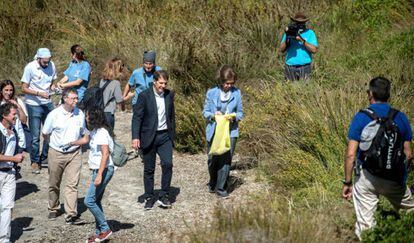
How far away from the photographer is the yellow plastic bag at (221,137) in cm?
873

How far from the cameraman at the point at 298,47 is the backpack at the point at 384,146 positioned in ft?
15.3

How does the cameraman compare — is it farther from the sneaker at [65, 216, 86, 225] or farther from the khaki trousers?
the sneaker at [65, 216, 86, 225]

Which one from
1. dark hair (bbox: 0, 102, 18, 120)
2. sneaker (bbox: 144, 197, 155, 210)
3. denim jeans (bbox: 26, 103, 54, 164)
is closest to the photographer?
dark hair (bbox: 0, 102, 18, 120)

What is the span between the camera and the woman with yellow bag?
8.77 meters

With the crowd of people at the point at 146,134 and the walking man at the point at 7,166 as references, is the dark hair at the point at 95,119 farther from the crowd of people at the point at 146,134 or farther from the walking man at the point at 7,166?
the walking man at the point at 7,166

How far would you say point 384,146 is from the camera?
6082mm

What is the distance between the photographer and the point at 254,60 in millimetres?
12539

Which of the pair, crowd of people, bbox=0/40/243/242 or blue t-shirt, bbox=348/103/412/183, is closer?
blue t-shirt, bbox=348/103/412/183

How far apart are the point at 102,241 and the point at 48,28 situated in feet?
26.6

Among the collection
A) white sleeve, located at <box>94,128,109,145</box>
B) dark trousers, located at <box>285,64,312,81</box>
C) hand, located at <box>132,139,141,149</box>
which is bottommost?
hand, located at <box>132,139,141,149</box>

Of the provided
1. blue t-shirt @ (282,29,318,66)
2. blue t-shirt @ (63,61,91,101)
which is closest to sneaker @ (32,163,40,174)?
blue t-shirt @ (63,61,91,101)

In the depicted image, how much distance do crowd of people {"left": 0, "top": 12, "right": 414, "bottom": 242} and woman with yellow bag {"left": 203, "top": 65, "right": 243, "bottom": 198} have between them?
0.04 feet

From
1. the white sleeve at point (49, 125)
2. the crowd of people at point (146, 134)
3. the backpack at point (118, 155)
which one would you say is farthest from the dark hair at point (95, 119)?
the backpack at point (118, 155)

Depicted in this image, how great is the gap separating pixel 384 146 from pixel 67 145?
3944 mm
